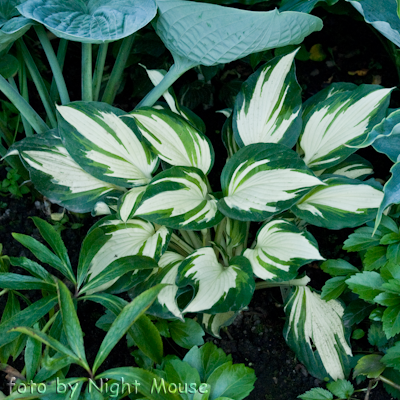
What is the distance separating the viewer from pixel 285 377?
1110mm

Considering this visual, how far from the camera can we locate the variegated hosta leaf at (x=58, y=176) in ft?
3.41

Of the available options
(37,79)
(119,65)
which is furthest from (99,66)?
(37,79)

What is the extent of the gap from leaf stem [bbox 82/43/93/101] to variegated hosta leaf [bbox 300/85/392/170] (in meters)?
0.59

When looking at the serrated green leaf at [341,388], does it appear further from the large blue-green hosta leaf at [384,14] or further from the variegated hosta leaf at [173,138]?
the large blue-green hosta leaf at [384,14]

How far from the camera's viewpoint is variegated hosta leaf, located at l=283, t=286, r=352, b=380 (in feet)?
3.37

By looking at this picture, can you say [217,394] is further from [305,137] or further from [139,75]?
[139,75]

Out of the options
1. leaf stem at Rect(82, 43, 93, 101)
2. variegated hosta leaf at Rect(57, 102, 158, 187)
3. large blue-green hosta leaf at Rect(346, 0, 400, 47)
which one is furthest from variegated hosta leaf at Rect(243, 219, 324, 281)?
leaf stem at Rect(82, 43, 93, 101)

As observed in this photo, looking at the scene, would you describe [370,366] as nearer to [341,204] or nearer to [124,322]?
[341,204]

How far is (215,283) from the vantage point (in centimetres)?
91

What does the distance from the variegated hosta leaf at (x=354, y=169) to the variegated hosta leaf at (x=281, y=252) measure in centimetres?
31

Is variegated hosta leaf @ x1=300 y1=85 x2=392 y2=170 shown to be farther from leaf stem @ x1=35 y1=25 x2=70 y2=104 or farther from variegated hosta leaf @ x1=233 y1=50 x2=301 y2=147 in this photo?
leaf stem @ x1=35 y1=25 x2=70 y2=104

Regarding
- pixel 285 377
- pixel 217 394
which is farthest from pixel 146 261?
pixel 285 377

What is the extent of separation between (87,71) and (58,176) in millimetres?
290

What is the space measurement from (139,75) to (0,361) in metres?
1.03
